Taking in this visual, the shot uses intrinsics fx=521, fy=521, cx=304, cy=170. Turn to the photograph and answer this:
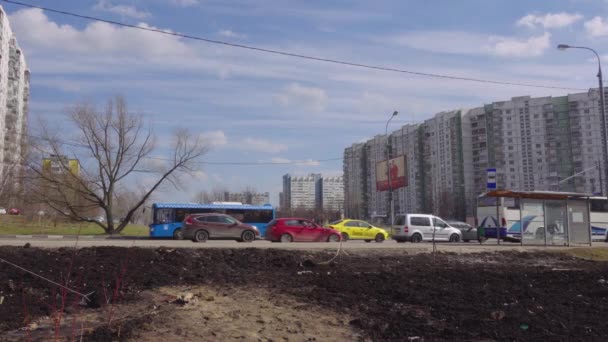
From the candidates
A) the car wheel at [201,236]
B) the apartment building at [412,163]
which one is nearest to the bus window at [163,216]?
the car wheel at [201,236]

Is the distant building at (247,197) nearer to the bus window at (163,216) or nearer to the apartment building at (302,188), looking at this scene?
the apartment building at (302,188)

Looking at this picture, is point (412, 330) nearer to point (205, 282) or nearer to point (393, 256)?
point (205, 282)

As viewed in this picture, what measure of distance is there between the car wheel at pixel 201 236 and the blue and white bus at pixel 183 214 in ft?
18.5

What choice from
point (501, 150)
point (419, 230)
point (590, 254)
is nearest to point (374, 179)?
point (501, 150)

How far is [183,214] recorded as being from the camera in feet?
Result: 112

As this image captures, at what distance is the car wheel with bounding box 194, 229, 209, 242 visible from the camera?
2680 centimetres

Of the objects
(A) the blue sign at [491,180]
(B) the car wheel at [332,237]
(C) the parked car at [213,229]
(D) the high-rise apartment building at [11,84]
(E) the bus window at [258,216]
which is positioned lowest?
(B) the car wheel at [332,237]

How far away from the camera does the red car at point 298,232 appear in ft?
87.9

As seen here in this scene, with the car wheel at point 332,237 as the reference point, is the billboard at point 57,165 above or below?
above

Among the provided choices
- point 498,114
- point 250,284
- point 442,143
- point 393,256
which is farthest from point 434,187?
point 250,284

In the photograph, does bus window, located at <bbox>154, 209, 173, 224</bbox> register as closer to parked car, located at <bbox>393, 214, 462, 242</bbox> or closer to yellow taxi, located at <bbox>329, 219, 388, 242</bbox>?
yellow taxi, located at <bbox>329, 219, 388, 242</bbox>

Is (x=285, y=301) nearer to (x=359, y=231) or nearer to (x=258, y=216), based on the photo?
(x=359, y=231)

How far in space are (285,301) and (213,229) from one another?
744 inches

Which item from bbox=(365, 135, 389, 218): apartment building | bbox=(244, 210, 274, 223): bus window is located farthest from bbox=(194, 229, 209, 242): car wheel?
bbox=(365, 135, 389, 218): apartment building
